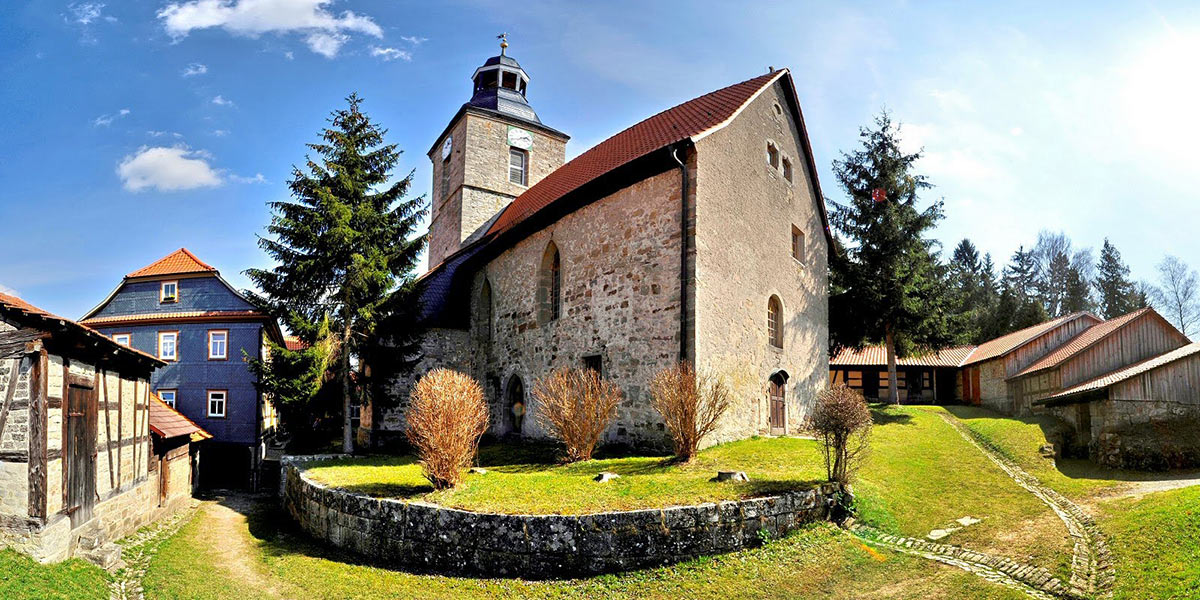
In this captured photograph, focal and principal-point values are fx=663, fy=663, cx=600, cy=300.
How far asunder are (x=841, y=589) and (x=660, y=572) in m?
2.36

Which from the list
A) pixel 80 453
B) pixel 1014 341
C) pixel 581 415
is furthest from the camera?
pixel 1014 341

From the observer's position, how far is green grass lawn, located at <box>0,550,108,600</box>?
334 inches

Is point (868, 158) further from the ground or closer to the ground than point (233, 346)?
further from the ground

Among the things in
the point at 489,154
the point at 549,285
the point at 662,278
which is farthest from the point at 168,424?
the point at 489,154

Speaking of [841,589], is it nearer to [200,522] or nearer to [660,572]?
[660,572]

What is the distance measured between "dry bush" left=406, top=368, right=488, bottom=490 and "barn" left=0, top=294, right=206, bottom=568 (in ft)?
17.4

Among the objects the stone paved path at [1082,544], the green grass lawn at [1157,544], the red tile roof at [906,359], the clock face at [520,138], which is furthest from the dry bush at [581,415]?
the clock face at [520,138]

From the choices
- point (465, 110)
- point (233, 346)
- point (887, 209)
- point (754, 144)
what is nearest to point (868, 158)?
point (887, 209)

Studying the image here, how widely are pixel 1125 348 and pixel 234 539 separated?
27.6 meters

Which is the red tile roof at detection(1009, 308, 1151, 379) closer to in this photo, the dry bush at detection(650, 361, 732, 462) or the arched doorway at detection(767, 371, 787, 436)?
the arched doorway at detection(767, 371, 787, 436)

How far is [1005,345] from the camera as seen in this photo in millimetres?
28234

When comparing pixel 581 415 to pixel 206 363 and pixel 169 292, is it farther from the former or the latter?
pixel 169 292

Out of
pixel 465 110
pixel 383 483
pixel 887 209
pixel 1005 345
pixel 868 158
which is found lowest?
pixel 383 483

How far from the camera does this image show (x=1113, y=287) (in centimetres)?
4116
